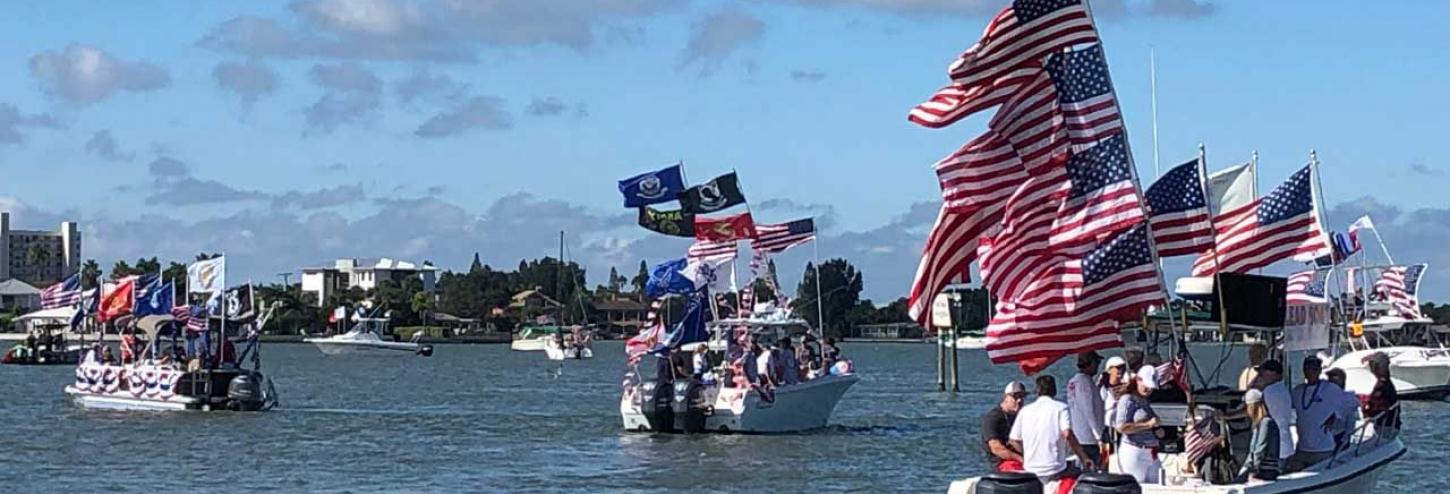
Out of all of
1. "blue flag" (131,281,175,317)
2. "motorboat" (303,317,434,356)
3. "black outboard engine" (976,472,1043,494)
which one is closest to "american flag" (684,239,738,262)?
"blue flag" (131,281,175,317)

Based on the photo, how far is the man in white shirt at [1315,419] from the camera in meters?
23.1

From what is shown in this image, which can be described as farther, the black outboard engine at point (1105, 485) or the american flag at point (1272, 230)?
the american flag at point (1272, 230)

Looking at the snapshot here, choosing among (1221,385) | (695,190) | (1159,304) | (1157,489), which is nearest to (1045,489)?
(1157,489)

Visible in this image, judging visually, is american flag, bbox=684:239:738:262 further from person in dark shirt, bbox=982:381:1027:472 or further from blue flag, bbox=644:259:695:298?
person in dark shirt, bbox=982:381:1027:472

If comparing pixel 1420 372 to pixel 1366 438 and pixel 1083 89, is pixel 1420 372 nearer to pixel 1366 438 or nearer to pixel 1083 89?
pixel 1366 438

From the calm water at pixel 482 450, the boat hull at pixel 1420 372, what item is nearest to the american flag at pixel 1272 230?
the calm water at pixel 482 450

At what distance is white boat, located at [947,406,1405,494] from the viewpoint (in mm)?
21266

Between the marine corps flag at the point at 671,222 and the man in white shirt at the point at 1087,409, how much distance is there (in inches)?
1066

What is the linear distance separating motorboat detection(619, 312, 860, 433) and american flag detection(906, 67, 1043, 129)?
22.6 m

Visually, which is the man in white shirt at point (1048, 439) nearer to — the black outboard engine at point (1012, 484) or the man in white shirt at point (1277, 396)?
the black outboard engine at point (1012, 484)

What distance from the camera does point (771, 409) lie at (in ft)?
150

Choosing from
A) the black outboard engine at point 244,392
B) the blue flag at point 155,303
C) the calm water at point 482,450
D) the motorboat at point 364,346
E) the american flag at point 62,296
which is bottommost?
the calm water at point 482,450

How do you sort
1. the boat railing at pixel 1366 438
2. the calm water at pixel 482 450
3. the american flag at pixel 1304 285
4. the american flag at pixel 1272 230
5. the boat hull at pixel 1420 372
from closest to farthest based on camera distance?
the boat railing at pixel 1366 438 < the american flag at pixel 1272 230 < the american flag at pixel 1304 285 < the calm water at pixel 482 450 < the boat hull at pixel 1420 372

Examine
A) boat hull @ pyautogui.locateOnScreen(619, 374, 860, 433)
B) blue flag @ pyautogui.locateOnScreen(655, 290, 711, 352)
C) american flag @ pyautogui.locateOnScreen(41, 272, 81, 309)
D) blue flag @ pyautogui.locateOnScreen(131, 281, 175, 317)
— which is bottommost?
boat hull @ pyautogui.locateOnScreen(619, 374, 860, 433)
